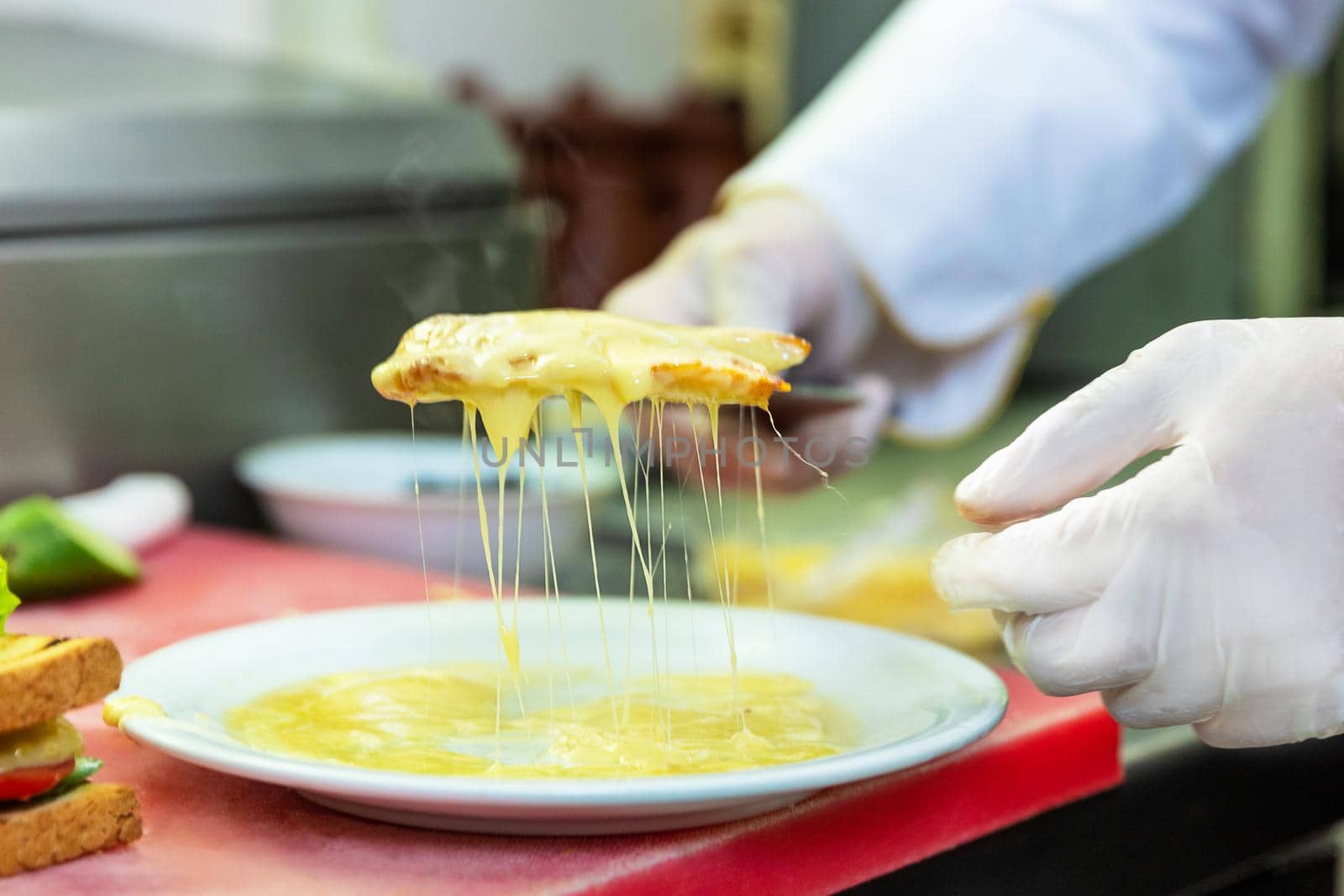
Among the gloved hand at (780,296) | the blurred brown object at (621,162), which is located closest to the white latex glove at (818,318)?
the gloved hand at (780,296)

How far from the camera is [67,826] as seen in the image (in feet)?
2.43

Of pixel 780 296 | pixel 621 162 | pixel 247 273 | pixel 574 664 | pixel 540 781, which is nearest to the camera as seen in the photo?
pixel 540 781

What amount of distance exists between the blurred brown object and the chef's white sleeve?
1.78 m

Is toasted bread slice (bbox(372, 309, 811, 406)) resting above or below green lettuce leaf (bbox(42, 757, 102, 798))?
above

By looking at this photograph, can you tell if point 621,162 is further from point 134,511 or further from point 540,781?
point 540,781

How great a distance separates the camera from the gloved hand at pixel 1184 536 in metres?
0.78

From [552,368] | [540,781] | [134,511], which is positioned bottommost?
[134,511]

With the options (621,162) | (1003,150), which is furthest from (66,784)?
(621,162)

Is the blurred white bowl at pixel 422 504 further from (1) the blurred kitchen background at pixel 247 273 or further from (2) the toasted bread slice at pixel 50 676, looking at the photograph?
(2) the toasted bread slice at pixel 50 676

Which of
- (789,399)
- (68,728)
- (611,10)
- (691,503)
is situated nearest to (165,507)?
(691,503)

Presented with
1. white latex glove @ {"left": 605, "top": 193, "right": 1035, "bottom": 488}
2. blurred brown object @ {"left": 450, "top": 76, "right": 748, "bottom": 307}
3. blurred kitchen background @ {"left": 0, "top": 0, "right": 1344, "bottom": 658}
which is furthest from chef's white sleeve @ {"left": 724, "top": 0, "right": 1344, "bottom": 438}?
blurred brown object @ {"left": 450, "top": 76, "right": 748, "bottom": 307}

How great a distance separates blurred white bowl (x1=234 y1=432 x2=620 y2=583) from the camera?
1514mm

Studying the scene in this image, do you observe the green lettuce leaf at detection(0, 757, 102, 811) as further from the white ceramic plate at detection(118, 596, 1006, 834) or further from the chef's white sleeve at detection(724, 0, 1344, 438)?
the chef's white sleeve at detection(724, 0, 1344, 438)

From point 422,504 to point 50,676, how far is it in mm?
787
